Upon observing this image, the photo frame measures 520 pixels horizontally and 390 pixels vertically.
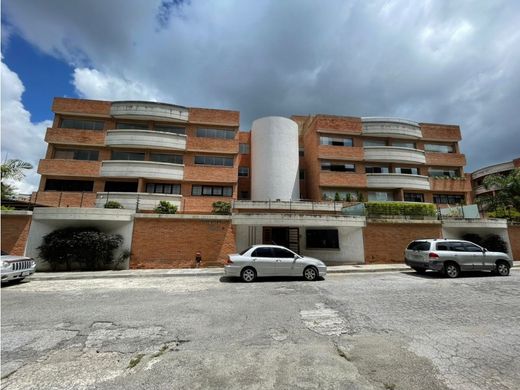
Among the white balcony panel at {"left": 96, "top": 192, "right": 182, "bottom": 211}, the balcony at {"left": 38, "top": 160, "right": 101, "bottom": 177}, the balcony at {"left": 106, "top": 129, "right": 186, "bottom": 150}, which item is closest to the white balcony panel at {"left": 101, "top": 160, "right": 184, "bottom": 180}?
the balcony at {"left": 38, "top": 160, "right": 101, "bottom": 177}

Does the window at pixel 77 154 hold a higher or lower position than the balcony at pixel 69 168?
higher

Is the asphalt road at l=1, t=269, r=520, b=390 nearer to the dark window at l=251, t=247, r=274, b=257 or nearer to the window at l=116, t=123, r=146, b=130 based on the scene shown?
the dark window at l=251, t=247, r=274, b=257

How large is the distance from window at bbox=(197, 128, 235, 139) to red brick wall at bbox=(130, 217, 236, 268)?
14.9m

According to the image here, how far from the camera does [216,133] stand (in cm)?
2795

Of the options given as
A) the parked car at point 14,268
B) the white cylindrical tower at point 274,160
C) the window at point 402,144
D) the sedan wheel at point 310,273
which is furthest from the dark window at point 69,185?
the window at point 402,144

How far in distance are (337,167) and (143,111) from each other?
72.0 ft

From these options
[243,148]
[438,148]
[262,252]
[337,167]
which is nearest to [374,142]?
[337,167]

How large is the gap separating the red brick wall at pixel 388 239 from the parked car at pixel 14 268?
1788cm

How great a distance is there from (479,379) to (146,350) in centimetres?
503

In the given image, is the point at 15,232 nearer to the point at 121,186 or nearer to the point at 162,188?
the point at 121,186

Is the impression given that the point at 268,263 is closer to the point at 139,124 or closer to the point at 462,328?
the point at 462,328

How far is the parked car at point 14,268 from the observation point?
9.77m

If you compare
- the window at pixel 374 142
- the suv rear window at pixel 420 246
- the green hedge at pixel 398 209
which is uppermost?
the window at pixel 374 142

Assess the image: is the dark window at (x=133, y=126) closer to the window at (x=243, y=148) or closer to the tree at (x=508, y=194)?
the window at (x=243, y=148)
